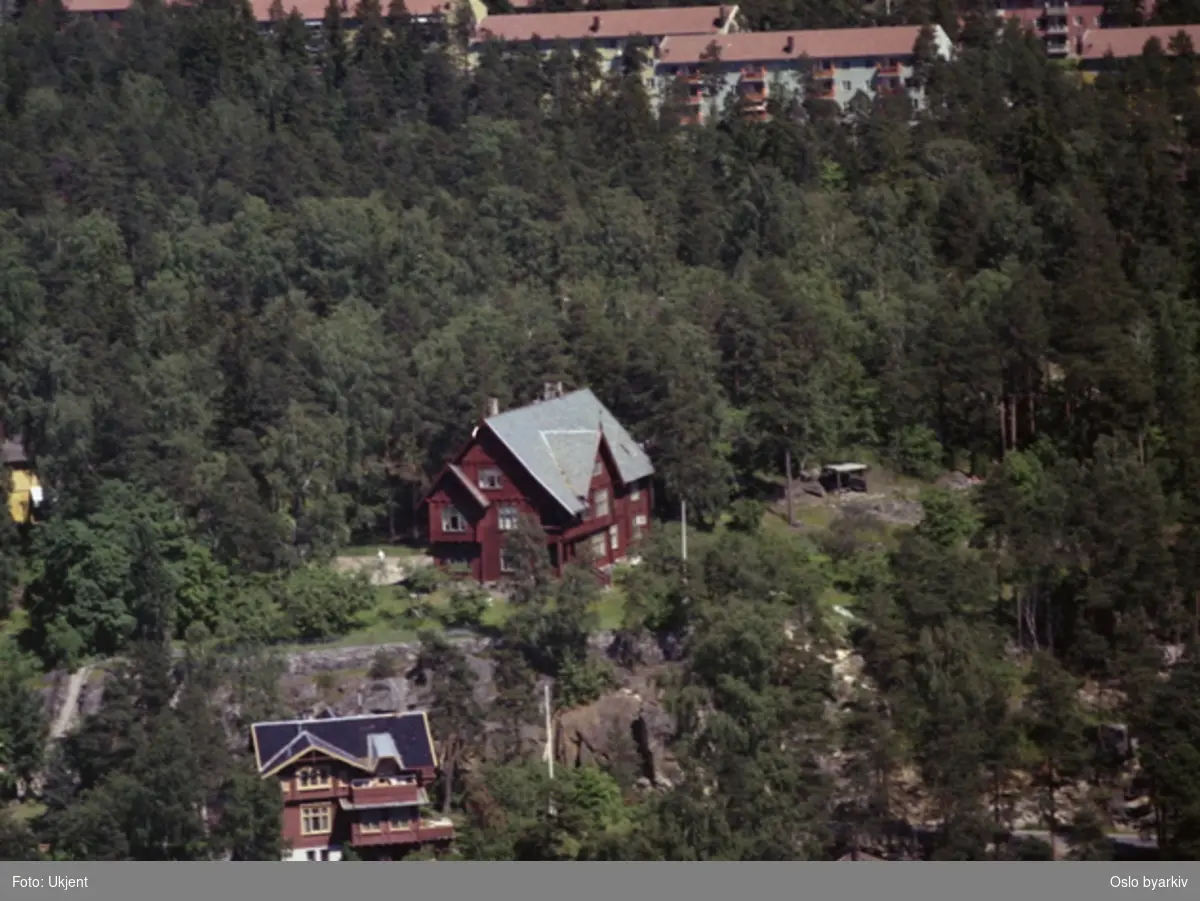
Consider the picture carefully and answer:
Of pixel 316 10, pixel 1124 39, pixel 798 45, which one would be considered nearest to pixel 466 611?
pixel 798 45

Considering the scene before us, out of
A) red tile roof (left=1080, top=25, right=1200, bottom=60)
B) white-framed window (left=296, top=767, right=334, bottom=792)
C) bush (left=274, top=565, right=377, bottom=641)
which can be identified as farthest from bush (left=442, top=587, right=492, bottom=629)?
red tile roof (left=1080, top=25, right=1200, bottom=60)

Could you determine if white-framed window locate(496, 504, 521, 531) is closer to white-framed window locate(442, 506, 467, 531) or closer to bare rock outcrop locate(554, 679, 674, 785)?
white-framed window locate(442, 506, 467, 531)

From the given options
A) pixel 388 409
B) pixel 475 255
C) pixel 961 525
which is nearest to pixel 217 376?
pixel 388 409

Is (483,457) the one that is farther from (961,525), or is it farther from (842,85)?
(842,85)

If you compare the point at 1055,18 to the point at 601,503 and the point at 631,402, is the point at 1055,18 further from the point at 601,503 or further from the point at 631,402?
the point at 601,503

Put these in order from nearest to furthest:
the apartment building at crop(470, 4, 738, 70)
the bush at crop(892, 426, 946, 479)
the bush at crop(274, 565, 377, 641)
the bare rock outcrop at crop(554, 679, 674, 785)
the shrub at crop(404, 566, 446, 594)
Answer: the bare rock outcrop at crop(554, 679, 674, 785), the bush at crop(274, 565, 377, 641), the shrub at crop(404, 566, 446, 594), the bush at crop(892, 426, 946, 479), the apartment building at crop(470, 4, 738, 70)

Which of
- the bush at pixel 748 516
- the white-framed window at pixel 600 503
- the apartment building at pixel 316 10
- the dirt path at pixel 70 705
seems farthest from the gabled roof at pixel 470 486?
the apartment building at pixel 316 10
